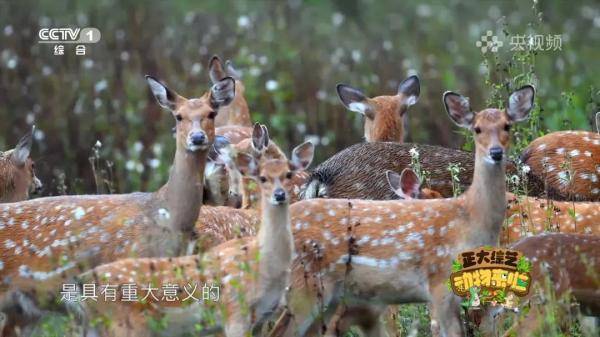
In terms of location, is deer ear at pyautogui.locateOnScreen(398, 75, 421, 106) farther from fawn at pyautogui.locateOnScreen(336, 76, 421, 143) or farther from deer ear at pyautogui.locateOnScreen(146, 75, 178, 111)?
deer ear at pyautogui.locateOnScreen(146, 75, 178, 111)

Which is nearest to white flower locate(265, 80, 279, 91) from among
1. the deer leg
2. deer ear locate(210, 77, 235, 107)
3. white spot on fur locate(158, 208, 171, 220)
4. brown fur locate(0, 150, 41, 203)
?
brown fur locate(0, 150, 41, 203)

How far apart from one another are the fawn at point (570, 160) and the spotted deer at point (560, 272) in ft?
6.27

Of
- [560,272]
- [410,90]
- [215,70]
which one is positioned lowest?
[560,272]

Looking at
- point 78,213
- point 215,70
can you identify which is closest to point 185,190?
point 78,213

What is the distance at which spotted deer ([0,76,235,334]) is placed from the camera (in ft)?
29.2

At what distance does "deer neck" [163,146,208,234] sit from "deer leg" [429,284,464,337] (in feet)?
4.81

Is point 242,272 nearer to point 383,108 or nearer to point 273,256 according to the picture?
point 273,256

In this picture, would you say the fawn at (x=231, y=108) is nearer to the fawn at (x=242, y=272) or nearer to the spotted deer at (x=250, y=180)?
the spotted deer at (x=250, y=180)

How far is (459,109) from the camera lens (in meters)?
8.59

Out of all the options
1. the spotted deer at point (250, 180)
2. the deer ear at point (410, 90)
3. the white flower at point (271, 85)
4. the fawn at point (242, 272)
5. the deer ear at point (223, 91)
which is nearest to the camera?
the fawn at point (242, 272)

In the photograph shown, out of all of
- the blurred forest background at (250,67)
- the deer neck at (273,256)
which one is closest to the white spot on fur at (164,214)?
the deer neck at (273,256)

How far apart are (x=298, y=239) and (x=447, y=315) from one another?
2.62ft

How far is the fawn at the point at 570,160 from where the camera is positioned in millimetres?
10125

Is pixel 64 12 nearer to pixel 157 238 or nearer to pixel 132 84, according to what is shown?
pixel 132 84
